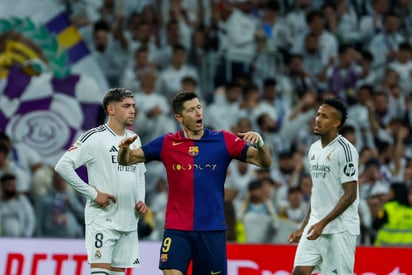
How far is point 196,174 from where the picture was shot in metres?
9.88

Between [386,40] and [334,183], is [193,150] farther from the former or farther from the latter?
[386,40]

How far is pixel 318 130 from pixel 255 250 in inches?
90.9

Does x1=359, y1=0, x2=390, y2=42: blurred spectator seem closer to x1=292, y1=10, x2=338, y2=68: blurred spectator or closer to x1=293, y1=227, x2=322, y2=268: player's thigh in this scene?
x1=292, y1=10, x2=338, y2=68: blurred spectator

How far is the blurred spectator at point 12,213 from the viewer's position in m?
15.3

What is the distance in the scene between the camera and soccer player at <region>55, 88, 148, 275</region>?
10.5m

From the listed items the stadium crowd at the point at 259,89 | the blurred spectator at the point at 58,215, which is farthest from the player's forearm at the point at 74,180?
the blurred spectator at the point at 58,215

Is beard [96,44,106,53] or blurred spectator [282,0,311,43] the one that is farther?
blurred spectator [282,0,311,43]

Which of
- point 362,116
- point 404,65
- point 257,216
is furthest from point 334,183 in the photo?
point 404,65

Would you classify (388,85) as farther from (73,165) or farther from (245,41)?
A: (73,165)

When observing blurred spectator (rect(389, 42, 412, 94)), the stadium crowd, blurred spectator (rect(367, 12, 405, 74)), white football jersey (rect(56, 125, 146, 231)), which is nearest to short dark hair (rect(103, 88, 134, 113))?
white football jersey (rect(56, 125, 146, 231))

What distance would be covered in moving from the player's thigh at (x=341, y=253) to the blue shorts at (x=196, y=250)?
133 centimetres

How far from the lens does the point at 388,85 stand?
19.2m

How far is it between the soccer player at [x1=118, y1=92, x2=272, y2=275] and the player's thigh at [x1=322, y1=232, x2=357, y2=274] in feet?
4.23

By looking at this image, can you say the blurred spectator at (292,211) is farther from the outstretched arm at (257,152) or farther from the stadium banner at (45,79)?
the outstretched arm at (257,152)
